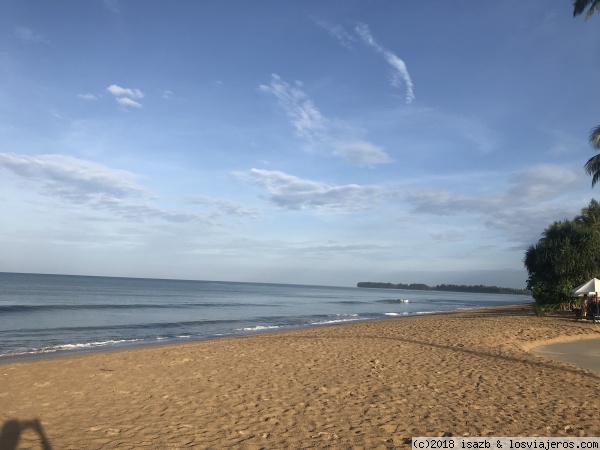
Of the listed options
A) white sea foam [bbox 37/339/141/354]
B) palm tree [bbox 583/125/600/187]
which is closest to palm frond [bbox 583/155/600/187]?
palm tree [bbox 583/125/600/187]

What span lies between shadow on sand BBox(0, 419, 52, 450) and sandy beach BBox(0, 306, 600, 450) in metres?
0.02

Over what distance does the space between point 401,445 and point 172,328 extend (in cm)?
1962

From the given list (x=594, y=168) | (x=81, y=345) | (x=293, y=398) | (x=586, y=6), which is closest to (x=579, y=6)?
(x=586, y=6)

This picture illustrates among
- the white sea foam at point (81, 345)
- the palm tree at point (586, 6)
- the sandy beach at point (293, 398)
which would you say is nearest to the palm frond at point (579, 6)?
the palm tree at point (586, 6)

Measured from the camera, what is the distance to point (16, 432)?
216 inches

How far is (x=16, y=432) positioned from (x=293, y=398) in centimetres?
369

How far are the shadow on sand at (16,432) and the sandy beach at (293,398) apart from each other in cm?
2

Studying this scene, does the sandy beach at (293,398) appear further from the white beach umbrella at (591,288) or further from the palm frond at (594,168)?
the palm frond at (594,168)

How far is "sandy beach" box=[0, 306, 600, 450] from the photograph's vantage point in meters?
5.18

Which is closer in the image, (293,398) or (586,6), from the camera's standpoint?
(293,398)

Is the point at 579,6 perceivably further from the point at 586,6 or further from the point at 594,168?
the point at 594,168

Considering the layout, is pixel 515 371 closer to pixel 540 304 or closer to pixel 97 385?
pixel 97 385

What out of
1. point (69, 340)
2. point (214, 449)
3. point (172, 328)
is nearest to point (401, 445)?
point (214, 449)

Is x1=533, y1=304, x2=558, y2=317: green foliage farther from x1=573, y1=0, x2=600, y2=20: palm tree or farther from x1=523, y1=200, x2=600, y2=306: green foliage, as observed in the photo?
x1=573, y1=0, x2=600, y2=20: palm tree
